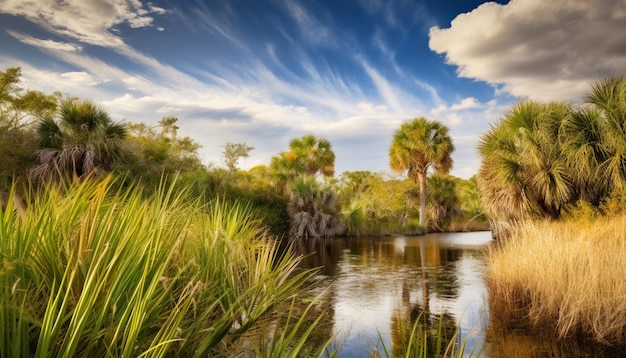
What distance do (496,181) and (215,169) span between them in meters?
18.1

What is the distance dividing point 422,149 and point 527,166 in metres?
18.0

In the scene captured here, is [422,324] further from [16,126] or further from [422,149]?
[422,149]

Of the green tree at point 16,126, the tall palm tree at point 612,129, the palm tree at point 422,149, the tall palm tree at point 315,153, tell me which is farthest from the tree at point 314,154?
the tall palm tree at point 612,129

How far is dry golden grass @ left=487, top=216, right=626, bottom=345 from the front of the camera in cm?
603

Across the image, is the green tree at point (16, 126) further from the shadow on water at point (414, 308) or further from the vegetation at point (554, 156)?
the vegetation at point (554, 156)

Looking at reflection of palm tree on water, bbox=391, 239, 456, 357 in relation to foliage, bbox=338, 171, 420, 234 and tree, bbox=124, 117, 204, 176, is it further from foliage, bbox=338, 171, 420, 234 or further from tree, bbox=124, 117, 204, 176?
foliage, bbox=338, 171, 420, 234

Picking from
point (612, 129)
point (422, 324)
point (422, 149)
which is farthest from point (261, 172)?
point (422, 324)

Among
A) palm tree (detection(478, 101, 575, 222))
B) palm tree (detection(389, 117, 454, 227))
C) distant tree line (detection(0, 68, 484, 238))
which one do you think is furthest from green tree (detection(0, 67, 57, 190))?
palm tree (detection(389, 117, 454, 227))

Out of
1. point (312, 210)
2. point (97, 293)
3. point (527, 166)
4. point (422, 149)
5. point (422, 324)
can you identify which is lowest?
point (422, 324)

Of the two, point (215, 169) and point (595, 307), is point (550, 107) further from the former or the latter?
point (215, 169)

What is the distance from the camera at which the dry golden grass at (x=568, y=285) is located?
6.03 meters

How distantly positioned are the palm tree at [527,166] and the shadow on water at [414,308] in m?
2.63

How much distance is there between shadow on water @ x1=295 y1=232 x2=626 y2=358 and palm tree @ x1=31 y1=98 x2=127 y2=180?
9887 millimetres

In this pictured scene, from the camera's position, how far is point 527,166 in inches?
637
